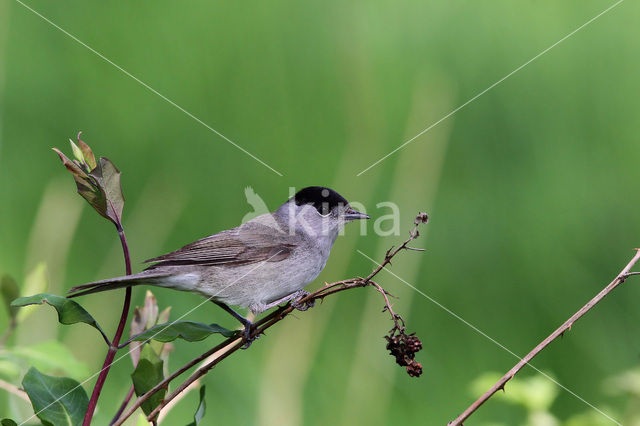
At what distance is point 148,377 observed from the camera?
4.70 ft

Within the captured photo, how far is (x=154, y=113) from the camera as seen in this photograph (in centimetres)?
421

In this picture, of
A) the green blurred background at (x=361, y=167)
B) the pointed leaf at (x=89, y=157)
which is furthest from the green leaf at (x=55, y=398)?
the green blurred background at (x=361, y=167)

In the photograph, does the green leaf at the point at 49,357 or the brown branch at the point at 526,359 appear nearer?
the brown branch at the point at 526,359

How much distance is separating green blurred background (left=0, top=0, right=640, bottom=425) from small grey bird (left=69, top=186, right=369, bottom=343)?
0.38m

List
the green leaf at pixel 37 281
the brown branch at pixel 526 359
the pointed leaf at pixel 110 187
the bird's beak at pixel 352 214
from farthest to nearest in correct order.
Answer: the bird's beak at pixel 352 214
the green leaf at pixel 37 281
the pointed leaf at pixel 110 187
the brown branch at pixel 526 359

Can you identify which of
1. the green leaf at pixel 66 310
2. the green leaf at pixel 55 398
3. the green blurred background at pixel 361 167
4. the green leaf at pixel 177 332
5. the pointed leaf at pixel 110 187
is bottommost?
the green blurred background at pixel 361 167

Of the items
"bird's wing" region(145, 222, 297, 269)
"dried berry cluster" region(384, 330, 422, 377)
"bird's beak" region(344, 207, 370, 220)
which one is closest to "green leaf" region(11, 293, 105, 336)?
"dried berry cluster" region(384, 330, 422, 377)

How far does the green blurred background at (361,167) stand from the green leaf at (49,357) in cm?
121

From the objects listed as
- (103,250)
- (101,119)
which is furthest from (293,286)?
(101,119)

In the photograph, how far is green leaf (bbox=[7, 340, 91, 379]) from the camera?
5.25ft

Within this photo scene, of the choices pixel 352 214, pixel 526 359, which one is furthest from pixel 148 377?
pixel 352 214

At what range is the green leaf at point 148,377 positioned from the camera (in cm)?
142

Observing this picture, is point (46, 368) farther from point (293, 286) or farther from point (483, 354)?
point (483, 354)

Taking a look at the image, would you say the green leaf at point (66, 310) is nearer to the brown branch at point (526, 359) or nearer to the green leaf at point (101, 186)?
the green leaf at point (101, 186)
